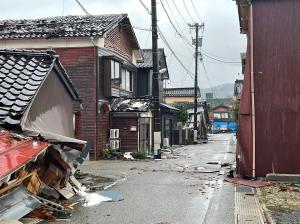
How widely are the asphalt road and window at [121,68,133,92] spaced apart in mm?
9660

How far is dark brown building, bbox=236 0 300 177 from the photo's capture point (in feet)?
46.0

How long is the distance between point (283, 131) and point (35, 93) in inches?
310

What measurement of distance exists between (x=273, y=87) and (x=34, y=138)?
812cm

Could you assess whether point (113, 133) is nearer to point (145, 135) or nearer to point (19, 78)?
point (145, 135)

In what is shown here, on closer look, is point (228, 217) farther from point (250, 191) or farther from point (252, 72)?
point (252, 72)

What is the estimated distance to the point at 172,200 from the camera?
11.0 metres

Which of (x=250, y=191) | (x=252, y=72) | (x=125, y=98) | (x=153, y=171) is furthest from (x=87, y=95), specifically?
(x=250, y=191)

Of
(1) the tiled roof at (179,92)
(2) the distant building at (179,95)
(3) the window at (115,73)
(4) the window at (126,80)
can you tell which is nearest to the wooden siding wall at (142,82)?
(4) the window at (126,80)

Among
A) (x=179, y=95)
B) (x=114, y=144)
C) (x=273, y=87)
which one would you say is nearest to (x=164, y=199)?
(x=273, y=87)

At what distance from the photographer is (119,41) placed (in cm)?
2641

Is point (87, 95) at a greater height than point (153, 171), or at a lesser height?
greater

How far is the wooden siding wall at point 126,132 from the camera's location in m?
24.6

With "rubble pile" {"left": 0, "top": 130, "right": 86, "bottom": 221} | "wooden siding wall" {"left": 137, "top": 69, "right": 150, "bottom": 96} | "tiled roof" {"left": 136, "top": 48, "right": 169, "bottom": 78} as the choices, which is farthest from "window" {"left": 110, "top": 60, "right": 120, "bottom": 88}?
"rubble pile" {"left": 0, "top": 130, "right": 86, "bottom": 221}

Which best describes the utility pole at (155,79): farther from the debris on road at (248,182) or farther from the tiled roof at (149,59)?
the debris on road at (248,182)
